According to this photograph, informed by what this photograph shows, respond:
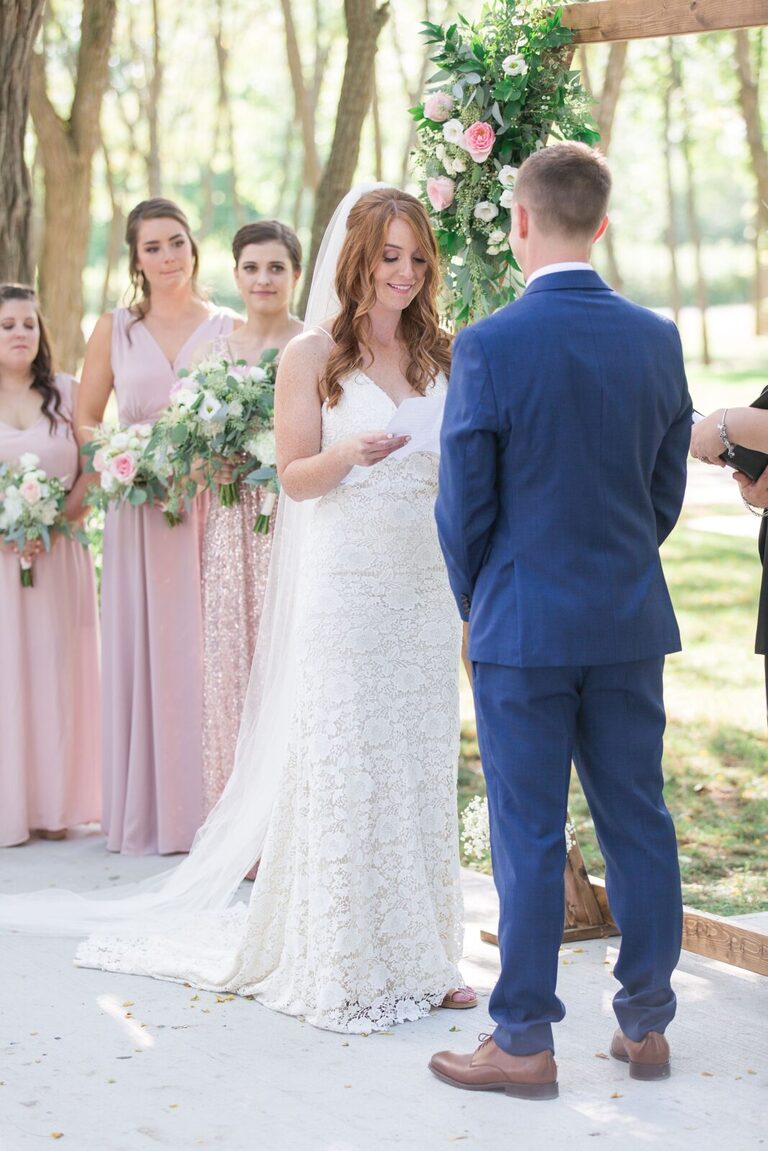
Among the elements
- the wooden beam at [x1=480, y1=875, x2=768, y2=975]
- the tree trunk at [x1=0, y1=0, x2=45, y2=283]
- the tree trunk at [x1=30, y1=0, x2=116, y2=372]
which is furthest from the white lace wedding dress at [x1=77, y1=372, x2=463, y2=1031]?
the tree trunk at [x1=30, y1=0, x2=116, y2=372]

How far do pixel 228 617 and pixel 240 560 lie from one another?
0.24 m

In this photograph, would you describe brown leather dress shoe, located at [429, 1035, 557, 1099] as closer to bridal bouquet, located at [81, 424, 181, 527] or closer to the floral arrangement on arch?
the floral arrangement on arch

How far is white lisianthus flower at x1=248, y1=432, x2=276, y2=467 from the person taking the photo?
5.82 metres

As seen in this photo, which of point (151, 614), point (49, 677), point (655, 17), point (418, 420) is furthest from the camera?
point (49, 677)

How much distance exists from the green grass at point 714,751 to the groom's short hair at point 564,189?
317cm

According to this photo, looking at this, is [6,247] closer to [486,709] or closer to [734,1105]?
[486,709]

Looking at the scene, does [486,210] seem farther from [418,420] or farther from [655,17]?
[418,420]

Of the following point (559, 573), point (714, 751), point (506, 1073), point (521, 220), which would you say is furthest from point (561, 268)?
point (714, 751)

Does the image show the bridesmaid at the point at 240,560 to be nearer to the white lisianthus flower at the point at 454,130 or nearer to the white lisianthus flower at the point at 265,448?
the white lisianthus flower at the point at 265,448

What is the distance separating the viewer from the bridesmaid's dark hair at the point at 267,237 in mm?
6156

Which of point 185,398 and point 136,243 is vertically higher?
A: point 136,243

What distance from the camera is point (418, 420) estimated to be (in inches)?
163

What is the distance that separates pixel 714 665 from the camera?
11039mm

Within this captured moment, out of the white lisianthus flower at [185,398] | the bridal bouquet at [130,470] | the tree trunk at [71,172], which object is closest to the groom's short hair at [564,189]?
the white lisianthus flower at [185,398]
